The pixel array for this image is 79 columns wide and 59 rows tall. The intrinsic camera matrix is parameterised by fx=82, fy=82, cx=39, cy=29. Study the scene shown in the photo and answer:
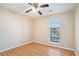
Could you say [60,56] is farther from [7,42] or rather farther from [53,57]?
[7,42]

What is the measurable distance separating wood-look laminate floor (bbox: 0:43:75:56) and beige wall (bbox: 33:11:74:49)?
0.11 meters

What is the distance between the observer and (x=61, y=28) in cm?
164

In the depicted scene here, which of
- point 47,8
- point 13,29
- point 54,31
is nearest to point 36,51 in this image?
point 54,31

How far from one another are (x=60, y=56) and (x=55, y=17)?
769mm

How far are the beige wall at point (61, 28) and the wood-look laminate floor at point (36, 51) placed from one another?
11cm

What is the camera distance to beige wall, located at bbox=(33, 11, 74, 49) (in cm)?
159

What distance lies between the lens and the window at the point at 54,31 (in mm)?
1671

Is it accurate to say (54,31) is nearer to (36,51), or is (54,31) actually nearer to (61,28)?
(61,28)

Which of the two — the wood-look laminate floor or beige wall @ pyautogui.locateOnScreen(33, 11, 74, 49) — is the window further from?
the wood-look laminate floor

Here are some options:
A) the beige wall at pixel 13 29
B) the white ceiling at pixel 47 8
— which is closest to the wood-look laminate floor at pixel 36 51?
the beige wall at pixel 13 29

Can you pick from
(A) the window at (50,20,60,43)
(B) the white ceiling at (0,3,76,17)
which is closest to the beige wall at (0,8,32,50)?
(B) the white ceiling at (0,3,76,17)

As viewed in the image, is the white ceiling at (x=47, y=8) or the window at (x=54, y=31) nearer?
the white ceiling at (x=47, y=8)

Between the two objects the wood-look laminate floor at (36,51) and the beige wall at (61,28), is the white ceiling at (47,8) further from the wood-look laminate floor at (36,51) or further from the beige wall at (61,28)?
the wood-look laminate floor at (36,51)

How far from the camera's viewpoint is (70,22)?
1.59 m
